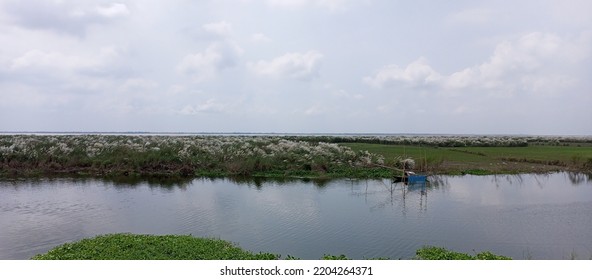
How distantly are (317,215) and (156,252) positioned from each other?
8.35 meters

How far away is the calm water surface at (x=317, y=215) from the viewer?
13.1 m

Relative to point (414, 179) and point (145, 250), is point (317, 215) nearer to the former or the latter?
point (145, 250)

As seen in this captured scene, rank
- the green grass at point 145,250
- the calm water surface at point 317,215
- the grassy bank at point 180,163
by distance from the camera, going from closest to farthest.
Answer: the green grass at point 145,250 < the calm water surface at point 317,215 < the grassy bank at point 180,163

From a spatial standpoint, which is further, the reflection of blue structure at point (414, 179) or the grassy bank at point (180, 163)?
the grassy bank at point (180, 163)

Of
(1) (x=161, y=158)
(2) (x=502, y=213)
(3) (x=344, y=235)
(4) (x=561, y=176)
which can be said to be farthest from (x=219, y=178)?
(4) (x=561, y=176)

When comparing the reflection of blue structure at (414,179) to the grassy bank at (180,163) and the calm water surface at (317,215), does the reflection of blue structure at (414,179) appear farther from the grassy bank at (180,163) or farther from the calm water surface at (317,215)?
the grassy bank at (180,163)

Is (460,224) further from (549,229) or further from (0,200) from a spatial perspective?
(0,200)

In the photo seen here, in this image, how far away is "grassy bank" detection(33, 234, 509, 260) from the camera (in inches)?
383

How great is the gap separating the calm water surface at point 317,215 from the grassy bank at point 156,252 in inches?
70.6

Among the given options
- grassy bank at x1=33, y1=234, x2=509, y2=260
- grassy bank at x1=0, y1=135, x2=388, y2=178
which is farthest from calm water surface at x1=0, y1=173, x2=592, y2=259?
grassy bank at x1=0, y1=135, x2=388, y2=178

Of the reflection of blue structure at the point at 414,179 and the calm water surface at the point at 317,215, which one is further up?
the reflection of blue structure at the point at 414,179

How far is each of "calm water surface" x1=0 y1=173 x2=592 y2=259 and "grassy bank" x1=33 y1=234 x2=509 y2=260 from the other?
1793 mm

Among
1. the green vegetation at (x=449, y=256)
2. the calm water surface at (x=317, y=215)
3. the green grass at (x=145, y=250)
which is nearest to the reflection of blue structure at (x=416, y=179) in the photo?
the calm water surface at (x=317, y=215)

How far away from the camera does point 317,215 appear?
17.2 meters
